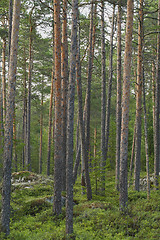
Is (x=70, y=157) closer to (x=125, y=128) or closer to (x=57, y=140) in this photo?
(x=57, y=140)

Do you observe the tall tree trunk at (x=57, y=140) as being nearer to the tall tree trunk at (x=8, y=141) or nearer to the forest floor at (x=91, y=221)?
the forest floor at (x=91, y=221)

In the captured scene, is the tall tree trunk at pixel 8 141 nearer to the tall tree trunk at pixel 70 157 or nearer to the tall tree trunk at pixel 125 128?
the tall tree trunk at pixel 70 157

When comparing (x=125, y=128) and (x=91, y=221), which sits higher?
(x=125, y=128)

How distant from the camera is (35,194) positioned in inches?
519

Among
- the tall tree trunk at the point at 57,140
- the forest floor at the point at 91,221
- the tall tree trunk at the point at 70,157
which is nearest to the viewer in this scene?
the tall tree trunk at the point at 70,157

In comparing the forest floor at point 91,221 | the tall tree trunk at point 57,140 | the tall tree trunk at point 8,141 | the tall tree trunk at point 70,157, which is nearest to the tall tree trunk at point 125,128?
the forest floor at point 91,221

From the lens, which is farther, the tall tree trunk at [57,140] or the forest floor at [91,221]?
the tall tree trunk at [57,140]

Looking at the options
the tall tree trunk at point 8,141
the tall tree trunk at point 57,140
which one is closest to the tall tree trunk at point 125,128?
the tall tree trunk at point 57,140

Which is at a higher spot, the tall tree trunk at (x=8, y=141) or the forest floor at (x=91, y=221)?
the tall tree trunk at (x=8, y=141)

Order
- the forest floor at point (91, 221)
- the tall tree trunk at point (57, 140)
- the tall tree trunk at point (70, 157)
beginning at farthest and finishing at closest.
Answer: the tall tree trunk at point (57, 140) → the forest floor at point (91, 221) → the tall tree trunk at point (70, 157)

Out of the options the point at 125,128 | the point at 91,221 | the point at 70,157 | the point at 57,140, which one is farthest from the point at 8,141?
the point at 125,128

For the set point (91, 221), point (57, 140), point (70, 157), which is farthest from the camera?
point (57, 140)

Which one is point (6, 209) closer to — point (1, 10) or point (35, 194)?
Result: point (35, 194)

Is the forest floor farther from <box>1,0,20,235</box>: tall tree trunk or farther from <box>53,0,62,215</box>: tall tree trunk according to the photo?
<box>53,0,62,215</box>: tall tree trunk
